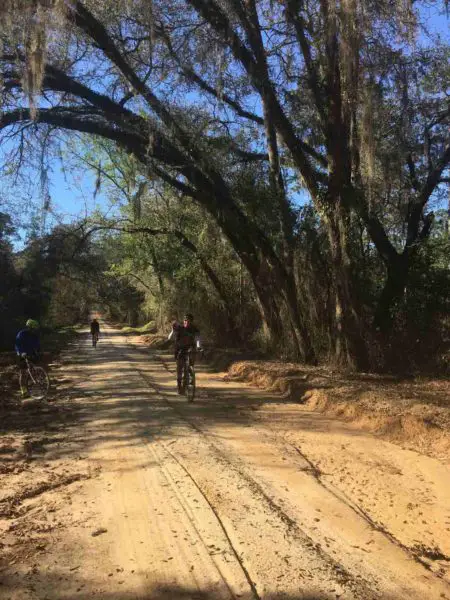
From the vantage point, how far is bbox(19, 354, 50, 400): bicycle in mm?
12762

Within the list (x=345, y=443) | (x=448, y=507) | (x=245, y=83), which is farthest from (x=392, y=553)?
(x=245, y=83)

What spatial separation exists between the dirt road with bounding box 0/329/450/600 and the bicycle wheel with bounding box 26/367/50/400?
14.6ft

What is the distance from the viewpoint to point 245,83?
15570mm

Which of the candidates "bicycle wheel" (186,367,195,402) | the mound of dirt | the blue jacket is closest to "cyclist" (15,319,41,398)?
the blue jacket

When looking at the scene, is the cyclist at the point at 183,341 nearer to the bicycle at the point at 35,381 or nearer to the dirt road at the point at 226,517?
the dirt road at the point at 226,517

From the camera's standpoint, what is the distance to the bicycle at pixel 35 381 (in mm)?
12762

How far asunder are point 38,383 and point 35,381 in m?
0.09

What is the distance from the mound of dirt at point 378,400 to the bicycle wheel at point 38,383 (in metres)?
5.60

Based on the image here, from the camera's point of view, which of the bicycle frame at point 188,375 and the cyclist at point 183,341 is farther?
the cyclist at point 183,341

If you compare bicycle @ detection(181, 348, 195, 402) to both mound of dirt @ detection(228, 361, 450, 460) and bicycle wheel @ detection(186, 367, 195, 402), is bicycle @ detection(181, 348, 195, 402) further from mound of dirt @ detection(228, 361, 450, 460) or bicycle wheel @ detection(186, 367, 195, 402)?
mound of dirt @ detection(228, 361, 450, 460)

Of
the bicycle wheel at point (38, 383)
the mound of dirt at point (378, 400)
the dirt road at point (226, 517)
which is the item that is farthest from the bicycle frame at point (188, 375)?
the bicycle wheel at point (38, 383)

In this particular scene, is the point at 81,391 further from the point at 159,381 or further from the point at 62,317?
the point at 62,317

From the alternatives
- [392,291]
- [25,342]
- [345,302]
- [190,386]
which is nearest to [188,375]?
[190,386]

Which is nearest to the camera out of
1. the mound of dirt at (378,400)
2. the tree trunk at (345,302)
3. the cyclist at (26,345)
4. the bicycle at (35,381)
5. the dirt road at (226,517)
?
the dirt road at (226,517)
